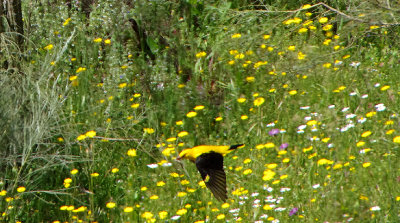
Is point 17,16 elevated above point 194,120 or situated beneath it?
elevated above

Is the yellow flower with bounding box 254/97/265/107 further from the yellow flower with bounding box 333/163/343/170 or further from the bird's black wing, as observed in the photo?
the yellow flower with bounding box 333/163/343/170

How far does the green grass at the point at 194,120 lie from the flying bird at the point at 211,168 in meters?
0.10

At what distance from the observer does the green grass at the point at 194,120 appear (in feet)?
10.3

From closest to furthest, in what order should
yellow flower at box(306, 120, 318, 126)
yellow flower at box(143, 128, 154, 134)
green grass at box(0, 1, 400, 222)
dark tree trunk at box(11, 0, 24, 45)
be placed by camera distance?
green grass at box(0, 1, 400, 222), yellow flower at box(306, 120, 318, 126), dark tree trunk at box(11, 0, 24, 45), yellow flower at box(143, 128, 154, 134)

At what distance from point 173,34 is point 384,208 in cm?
286

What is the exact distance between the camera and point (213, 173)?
3.06 m

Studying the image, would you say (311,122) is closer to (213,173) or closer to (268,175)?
(268,175)

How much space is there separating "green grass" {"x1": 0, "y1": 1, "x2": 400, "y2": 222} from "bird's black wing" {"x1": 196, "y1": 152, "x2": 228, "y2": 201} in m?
0.09

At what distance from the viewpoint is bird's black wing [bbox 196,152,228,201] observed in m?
3.00

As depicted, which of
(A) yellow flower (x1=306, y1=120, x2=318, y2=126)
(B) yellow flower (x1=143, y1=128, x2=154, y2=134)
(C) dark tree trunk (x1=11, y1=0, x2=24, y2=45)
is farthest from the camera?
(B) yellow flower (x1=143, y1=128, x2=154, y2=134)

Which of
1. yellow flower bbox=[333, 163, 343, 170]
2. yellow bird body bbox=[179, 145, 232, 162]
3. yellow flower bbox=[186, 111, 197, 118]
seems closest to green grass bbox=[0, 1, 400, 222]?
yellow flower bbox=[333, 163, 343, 170]

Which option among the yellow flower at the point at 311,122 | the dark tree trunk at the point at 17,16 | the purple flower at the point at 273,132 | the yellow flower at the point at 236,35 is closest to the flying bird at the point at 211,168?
the yellow flower at the point at 311,122

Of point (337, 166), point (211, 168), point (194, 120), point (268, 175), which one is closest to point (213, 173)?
point (211, 168)

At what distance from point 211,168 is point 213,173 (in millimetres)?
28
